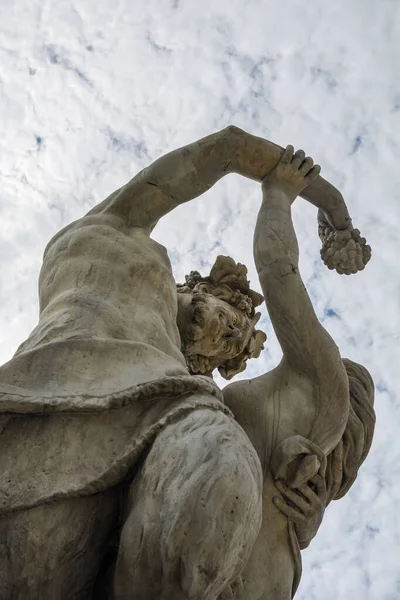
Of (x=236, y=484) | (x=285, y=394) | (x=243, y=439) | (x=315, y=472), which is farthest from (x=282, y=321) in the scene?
(x=236, y=484)

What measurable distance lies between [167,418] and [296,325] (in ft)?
3.92

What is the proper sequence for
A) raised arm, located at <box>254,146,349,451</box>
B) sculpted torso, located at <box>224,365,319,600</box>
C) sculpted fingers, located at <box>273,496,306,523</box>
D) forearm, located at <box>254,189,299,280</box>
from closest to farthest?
sculpted torso, located at <box>224,365,319,600</box>
sculpted fingers, located at <box>273,496,306,523</box>
raised arm, located at <box>254,146,349,451</box>
forearm, located at <box>254,189,299,280</box>

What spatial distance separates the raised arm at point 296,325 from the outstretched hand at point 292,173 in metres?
0.55

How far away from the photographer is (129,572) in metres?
2.55

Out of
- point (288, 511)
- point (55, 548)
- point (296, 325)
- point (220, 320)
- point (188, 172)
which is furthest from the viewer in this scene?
point (220, 320)

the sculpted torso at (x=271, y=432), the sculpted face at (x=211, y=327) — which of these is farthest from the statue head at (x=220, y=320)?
the sculpted torso at (x=271, y=432)

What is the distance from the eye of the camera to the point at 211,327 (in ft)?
16.1

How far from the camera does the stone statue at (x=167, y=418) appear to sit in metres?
2.55

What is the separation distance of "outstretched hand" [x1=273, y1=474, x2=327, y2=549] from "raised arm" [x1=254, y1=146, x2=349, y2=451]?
0.75ft

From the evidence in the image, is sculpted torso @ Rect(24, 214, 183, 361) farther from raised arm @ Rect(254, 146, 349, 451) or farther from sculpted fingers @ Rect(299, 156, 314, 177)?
sculpted fingers @ Rect(299, 156, 314, 177)

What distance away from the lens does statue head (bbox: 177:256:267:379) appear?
16.0 feet

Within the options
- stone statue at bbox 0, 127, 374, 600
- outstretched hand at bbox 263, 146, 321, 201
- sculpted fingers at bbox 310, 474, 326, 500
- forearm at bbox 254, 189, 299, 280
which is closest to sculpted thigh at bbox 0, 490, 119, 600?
stone statue at bbox 0, 127, 374, 600

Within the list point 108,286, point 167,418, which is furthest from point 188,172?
point 167,418

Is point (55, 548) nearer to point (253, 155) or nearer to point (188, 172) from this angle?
point (188, 172)
